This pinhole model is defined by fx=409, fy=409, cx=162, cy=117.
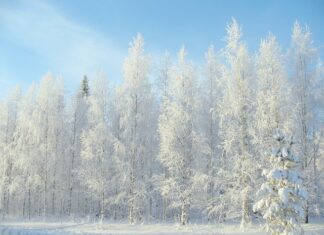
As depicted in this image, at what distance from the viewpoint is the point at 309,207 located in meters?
26.0

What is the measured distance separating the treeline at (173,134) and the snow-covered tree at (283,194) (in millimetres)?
4471

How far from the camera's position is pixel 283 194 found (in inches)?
621

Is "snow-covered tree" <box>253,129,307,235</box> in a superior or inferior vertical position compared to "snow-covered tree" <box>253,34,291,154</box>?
inferior

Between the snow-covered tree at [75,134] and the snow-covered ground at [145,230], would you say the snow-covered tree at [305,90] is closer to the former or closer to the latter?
the snow-covered ground at [145,230]

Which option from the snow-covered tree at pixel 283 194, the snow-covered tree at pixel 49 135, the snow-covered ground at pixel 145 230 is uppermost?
the snow-covered tree at pixel 49 135

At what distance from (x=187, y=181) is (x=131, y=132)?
267 inches

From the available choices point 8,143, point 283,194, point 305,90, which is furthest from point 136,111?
point 283,194

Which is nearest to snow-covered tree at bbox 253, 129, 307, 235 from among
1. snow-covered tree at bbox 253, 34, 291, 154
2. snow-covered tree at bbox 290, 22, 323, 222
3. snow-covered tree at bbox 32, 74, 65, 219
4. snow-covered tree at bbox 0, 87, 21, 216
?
snow-covered tree at bbox 253, 34, 291, 154

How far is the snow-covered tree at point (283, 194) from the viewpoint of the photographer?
52.2 feet

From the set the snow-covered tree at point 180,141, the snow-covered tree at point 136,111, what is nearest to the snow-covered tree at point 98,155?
the snow-covered tree at point 136,111

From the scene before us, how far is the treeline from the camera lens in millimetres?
26578

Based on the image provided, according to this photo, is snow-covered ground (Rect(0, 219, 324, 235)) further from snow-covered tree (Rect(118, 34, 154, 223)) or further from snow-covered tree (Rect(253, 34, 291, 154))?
snow-covered tree (Rect(118, 34, 154, 223))

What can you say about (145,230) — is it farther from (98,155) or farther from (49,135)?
(49,135)

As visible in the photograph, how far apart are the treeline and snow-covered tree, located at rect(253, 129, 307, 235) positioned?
4471 millimetres
